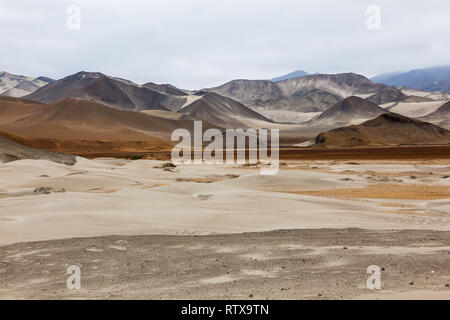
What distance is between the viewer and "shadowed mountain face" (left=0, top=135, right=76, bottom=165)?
26925 mm

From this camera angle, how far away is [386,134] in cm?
10900

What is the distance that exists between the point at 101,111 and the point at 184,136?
997 inches

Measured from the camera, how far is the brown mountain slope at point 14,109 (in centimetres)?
12650

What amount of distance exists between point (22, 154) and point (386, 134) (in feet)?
316

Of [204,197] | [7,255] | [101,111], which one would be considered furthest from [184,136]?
[7,255]

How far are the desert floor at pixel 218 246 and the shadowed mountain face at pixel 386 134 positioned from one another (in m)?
85.9
